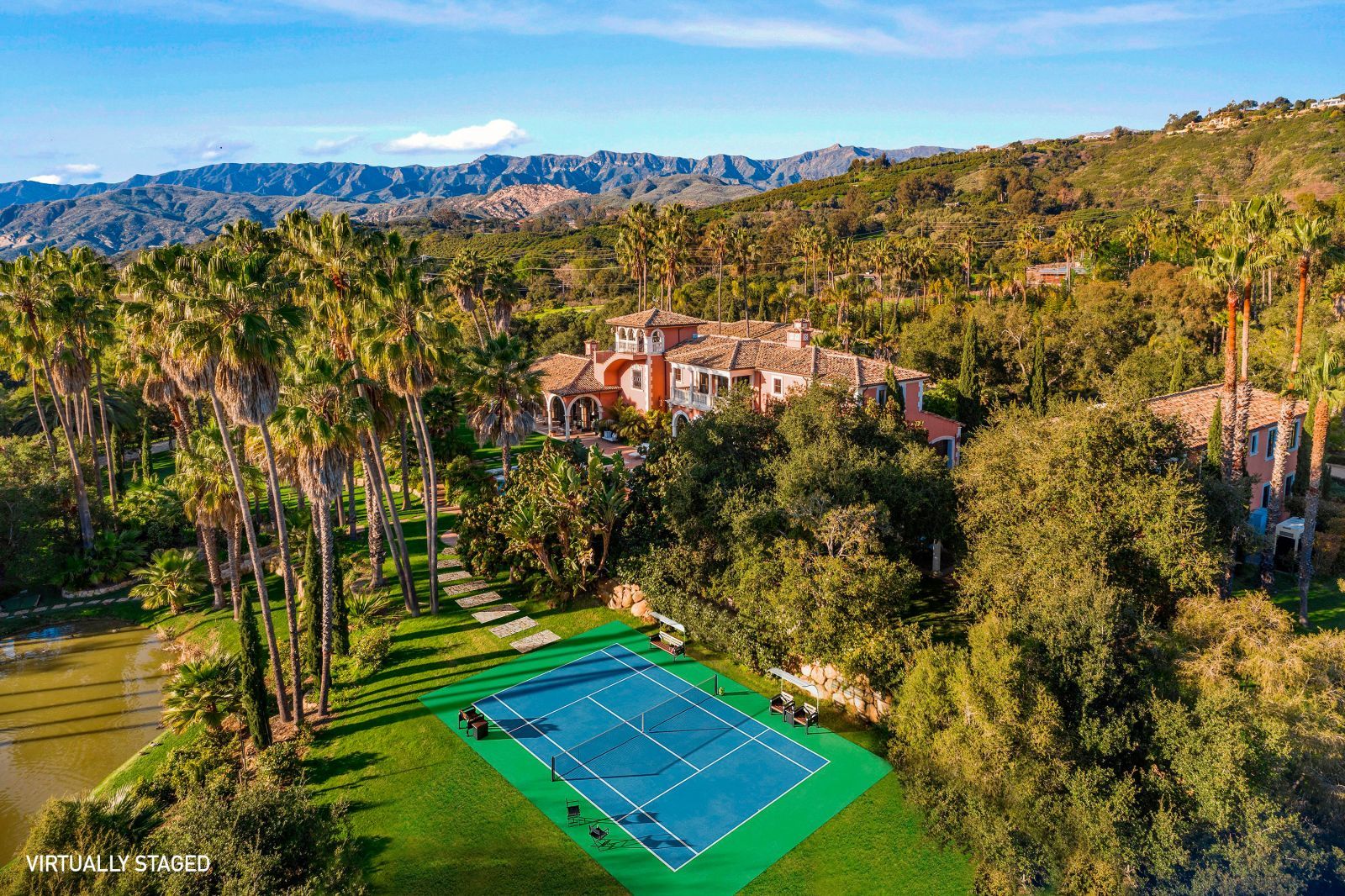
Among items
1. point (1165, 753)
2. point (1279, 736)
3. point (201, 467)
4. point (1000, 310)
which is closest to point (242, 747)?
point (201, 467)

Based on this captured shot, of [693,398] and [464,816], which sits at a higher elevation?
[693,398]

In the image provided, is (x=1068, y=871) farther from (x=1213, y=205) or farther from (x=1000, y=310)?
(x=1213, y=205)

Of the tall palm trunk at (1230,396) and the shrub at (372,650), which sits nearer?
the shrub at (372,650)

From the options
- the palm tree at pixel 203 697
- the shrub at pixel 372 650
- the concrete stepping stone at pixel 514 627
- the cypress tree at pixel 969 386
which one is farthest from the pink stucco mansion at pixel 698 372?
the palm tree at pixel 203 697

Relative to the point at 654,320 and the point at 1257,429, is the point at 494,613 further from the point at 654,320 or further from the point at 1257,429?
the point at 1257,429

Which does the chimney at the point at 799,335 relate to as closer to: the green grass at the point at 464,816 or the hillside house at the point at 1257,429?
the hillside house at the point at 1257,429

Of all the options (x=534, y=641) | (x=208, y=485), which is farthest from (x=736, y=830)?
(x=208, y=485)

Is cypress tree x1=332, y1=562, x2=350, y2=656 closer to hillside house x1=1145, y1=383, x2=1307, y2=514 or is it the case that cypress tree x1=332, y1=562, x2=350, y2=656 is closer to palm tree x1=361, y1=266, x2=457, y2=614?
palm tree x1=361, y1=266, x2=457, y2=614
